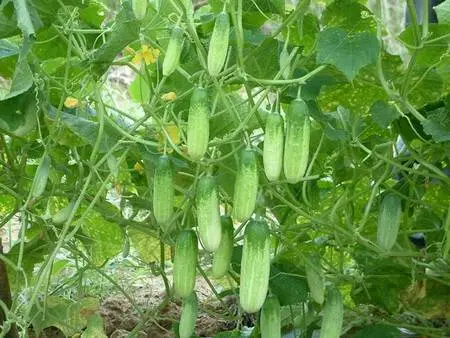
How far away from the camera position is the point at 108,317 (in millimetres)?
1895

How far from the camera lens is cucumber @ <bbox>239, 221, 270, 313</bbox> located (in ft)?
2.86

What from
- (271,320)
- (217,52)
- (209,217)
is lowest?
(271,320)

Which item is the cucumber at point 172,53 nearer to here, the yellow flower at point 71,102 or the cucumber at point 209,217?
the cucumber at point 209,217

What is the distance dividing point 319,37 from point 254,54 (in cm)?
10

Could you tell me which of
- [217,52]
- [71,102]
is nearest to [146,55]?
[71,102]

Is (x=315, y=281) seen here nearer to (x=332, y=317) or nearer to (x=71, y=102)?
(x=332, y=317)

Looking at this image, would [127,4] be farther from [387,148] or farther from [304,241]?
[304,241]

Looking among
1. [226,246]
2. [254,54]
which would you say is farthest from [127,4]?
[226,246]

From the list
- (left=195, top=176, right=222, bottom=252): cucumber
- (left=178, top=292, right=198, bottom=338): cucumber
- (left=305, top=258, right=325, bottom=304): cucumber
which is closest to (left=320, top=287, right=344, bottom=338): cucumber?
(left=305, top=258, right=325, bottom=304): cucumber

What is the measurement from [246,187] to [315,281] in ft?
1.00

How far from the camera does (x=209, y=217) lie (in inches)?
35.0

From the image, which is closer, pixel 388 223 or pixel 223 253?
pixel 223 253

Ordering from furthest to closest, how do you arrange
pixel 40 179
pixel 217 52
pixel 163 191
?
1. pixel 40 179
2. pixel 163 191
3. pixel 217 52

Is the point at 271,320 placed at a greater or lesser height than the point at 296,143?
lesser
